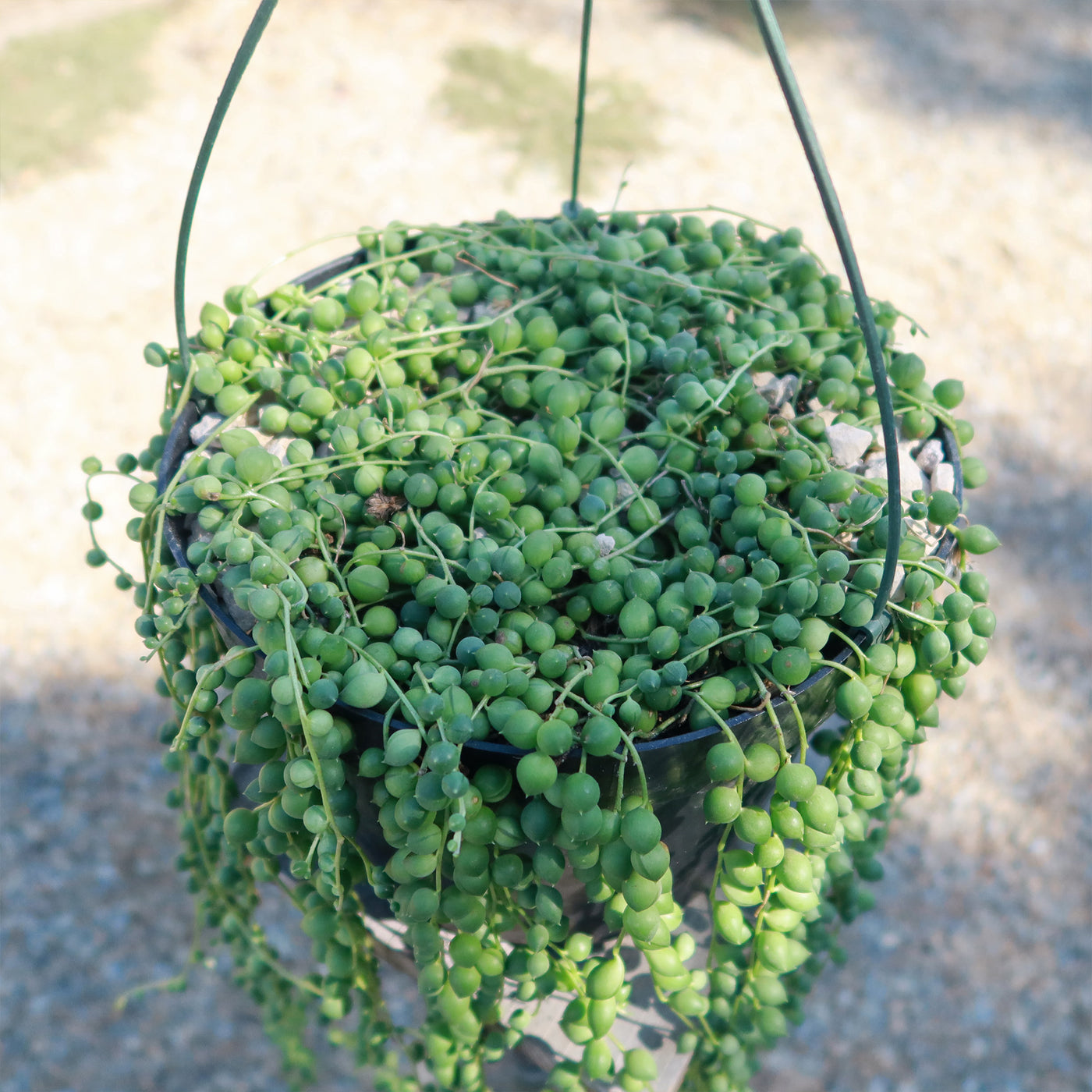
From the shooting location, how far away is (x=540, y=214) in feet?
9.04

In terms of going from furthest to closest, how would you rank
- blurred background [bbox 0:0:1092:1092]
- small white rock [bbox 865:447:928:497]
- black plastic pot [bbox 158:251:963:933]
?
blurred background [bbox 0:0:1092:1092] → small white rock [bbox 865:447:928:497] → black plastic pot [bbox 158:251:963:933]

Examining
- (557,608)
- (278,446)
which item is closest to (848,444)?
(557,608)

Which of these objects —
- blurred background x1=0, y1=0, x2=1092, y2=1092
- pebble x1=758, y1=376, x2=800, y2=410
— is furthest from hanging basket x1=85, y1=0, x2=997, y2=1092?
blurred background x1=0, y1=0, x2=1092, y2=1092

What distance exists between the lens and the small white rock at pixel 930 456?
0.92m

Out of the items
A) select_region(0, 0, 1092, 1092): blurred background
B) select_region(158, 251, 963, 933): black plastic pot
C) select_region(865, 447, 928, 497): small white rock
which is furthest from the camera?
select_region(0, 0, 1092, 1092): blurred background

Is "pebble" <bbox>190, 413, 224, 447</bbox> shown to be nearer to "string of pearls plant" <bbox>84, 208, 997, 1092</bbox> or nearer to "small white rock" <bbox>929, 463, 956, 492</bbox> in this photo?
"string of pearls plant" <bbox>84, 208, 997, 1092</bbox>

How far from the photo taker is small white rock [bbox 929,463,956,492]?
34.7 inches

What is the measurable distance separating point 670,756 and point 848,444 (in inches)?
13.5

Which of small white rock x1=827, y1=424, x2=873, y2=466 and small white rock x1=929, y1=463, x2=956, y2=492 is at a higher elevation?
small white rock x1=827, y1=424, x2=873, y2=466

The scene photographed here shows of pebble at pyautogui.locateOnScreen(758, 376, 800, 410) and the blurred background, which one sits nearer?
pebble at pyautogui.locateOnScreen(758, 376, 800, 410)

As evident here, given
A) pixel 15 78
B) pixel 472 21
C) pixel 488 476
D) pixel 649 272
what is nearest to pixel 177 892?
pixel 488 476

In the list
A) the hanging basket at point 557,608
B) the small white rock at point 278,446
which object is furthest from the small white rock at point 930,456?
the small white rock at point 278,446

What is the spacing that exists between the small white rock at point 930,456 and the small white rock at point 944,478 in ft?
0.05

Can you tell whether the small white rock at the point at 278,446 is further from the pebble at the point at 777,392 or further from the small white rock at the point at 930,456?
the small white rock at the point at 930,456
